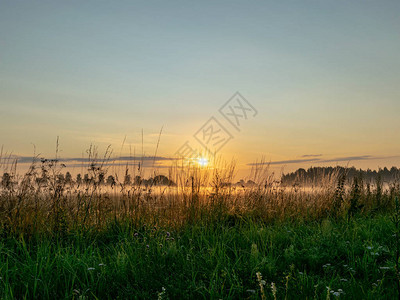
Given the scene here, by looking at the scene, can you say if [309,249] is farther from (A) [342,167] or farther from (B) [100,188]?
(A) [342,167]

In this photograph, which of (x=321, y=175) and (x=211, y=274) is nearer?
(x=211, y=274)

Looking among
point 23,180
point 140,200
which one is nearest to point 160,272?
point 140,200

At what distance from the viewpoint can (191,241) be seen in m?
4.99

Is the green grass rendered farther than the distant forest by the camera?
No

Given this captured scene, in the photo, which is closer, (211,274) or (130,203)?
(211,274)

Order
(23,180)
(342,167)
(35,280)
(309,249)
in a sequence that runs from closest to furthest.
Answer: (35,280)
(309,249)
(23,180)
(342,167)

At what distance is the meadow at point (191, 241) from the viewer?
3357 mm

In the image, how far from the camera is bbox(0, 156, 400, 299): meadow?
336 centimetres

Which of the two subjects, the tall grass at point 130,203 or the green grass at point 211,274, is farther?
the tall grass at point 130,203

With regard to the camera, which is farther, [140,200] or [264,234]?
[140,200]

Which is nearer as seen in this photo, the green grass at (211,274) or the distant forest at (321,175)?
the green grass at (211,274)

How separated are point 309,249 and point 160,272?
1.90m

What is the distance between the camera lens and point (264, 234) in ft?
16.6

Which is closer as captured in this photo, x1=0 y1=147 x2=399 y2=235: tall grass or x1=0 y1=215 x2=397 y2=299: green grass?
x1=0 y1=215 x2=397 y2=299: green grass
